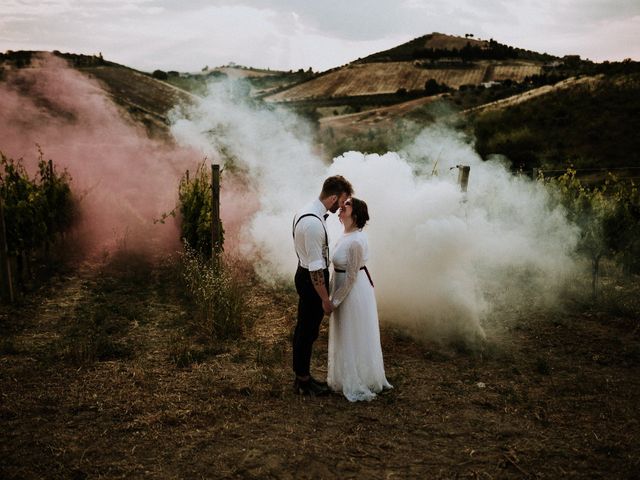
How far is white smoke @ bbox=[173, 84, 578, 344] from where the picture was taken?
7414 millimetres

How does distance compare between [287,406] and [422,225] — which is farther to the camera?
[422,225]

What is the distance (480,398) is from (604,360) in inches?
92.0

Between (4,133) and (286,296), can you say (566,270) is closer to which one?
(286,296)

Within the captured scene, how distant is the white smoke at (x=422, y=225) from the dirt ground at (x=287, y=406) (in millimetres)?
667

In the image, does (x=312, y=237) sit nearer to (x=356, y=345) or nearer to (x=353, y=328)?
(x=353, y=328)

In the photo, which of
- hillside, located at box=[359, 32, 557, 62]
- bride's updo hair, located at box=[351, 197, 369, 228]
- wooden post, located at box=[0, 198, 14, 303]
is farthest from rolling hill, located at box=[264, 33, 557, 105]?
bride's updo hair, located at box=[351, 197, 369, 228]

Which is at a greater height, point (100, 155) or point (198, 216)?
point (100, 155)

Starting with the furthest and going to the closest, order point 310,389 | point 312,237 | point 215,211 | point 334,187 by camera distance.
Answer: point 215,211 → point 310,389 → point 334,187 → point 312,237

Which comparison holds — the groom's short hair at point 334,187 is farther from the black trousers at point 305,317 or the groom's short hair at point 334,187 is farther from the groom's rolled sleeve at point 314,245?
the black trousers at point 305,317

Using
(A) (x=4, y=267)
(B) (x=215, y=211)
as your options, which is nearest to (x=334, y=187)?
(B) (x=215, y=211)

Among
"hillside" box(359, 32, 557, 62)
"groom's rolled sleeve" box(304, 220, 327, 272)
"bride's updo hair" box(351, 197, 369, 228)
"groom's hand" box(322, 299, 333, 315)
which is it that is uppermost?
"hillside" box(359, 32, 557, 62)

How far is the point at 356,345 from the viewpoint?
540 centimetres

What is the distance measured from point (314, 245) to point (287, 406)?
183 cm

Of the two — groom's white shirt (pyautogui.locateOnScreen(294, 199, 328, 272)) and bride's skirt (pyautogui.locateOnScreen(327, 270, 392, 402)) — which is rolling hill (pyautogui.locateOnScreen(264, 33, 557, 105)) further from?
groom's white shirt (pyautogui.locateOnScreen(294, 199, 328, 272))
